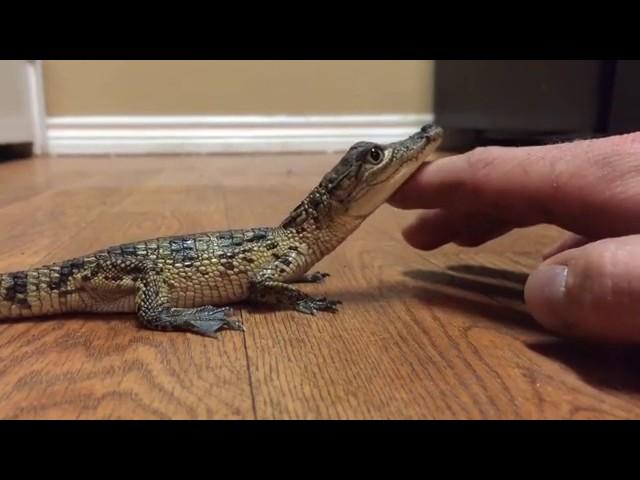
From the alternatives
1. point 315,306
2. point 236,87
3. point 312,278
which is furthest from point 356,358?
point 236,87

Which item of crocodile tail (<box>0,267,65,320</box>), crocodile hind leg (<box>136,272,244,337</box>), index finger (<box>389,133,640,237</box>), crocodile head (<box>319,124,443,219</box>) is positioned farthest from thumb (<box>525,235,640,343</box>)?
crocodile tail (<box>0,267,65,320</box>)

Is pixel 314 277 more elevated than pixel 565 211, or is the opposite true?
pixel 565 211

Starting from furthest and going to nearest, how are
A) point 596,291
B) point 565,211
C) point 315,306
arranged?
1. point 315,306
2. point 565,211
3. point 596,291

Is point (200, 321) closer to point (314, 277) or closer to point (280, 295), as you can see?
point (280, 295)

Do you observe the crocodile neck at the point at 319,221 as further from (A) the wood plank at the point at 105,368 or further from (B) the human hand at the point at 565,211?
(A) the wood plank at the point at 105,368

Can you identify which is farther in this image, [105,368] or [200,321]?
[200,321]
